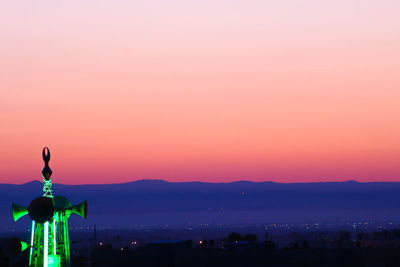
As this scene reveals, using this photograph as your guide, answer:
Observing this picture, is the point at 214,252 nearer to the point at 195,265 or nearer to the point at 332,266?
the point at 195,265

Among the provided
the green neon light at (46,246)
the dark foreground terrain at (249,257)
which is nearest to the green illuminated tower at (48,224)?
the green neon light at (46,246)

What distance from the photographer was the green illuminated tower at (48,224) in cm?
9800

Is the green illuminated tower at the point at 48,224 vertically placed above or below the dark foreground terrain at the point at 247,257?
above

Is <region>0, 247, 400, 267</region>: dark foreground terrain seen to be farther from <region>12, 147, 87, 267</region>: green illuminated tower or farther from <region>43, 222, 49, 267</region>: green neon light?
<region>43, 222, 49, 267</region>: green neon light

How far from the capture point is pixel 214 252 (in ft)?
411

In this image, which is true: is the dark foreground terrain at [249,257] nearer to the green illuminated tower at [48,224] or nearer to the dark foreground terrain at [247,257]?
the dark foreground terrain at [247,257]

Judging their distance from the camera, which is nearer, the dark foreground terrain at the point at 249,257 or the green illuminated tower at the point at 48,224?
the green illuminated tower at the point at 48,224

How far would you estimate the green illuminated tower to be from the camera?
98.0 metres

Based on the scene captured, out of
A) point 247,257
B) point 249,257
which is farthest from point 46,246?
point 249,257

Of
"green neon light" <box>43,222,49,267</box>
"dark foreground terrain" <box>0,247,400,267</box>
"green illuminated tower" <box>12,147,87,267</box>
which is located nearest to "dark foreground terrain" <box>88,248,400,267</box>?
"dark foreground terrain" <box>0,247,400,267</box>

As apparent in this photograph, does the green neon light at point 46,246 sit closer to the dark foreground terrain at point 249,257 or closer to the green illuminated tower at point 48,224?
the green illuminated tower at point 48,224

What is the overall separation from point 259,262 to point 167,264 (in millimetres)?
12987

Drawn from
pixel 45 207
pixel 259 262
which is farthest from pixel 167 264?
pixel 45 207

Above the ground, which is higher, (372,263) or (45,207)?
(45,207)
